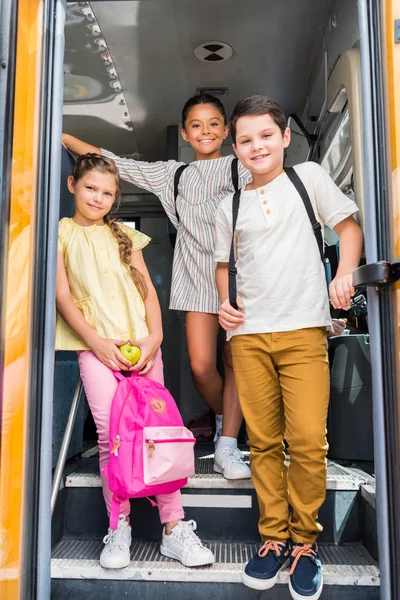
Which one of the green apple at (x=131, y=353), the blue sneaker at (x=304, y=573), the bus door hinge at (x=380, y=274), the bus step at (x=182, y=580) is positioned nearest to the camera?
the bus door hinge at (x=380, y=274)

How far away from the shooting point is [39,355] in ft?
5.45

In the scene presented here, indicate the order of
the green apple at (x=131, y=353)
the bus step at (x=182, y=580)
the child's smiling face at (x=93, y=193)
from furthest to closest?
the child's smiling face at (x=93, y=193), the green apple at (x=131, y=353), the bus step at (x=182, y=580)

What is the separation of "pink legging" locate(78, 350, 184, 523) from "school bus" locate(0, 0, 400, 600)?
Answer: 155 millimetres

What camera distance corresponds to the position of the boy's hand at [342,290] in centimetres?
172

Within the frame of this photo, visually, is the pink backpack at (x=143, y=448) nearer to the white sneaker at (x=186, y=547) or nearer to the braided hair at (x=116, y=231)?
the white sneaker at (x=186, y=547)

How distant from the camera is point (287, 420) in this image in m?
1.90

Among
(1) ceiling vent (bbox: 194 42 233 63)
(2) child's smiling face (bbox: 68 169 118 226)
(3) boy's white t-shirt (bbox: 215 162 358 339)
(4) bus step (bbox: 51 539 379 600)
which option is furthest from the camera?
(1) ceiling vent (bbox: 194 42 233 63)

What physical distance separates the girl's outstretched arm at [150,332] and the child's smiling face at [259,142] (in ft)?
2.22

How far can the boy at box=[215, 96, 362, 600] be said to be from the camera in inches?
72.2

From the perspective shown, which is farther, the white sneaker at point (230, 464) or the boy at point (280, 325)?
the white sneaker at point (230, 464)

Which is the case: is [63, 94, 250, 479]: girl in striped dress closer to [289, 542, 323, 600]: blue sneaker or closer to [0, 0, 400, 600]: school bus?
[0, 0, 400, 600]: school bus

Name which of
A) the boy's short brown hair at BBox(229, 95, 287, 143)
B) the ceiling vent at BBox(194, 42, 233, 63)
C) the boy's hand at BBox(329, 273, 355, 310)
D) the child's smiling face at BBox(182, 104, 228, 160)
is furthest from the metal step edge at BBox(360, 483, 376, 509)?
the ceiling vent at BBox(194, 42, 233, 63)

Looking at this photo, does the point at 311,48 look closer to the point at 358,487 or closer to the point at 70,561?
the point at 358,487

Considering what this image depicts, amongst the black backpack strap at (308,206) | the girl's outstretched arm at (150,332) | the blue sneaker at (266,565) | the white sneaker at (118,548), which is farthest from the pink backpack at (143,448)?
the black backpack strap at (308,206)
